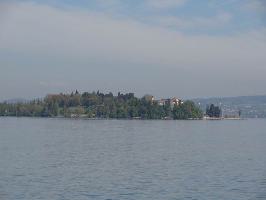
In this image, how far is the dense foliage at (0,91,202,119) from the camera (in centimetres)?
16975

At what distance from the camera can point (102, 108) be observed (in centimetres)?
17488

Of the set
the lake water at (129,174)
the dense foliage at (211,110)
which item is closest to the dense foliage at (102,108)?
the dense foliage at (211,110)

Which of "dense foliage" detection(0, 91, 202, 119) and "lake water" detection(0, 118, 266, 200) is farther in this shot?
"dense foliage" detection(0, 91, 202, 119)

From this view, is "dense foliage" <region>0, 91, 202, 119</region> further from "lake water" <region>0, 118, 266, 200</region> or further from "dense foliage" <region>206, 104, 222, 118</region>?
"lake water" <region>0, 118, 266, 200</region>

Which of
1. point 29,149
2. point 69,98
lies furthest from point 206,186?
point 69,98

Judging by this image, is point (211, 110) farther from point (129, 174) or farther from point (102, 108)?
point (129, 174)

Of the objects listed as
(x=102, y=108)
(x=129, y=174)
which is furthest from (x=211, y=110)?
(x=129, y=174)

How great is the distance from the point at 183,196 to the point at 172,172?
7485 millimetres

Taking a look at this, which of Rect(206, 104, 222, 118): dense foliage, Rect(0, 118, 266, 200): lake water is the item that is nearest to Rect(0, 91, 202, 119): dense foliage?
Rect(206, 104, 222, 118): dense foliage

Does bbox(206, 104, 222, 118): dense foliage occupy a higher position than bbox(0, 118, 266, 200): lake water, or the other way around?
bbox(206, 104, 222, 118): dense foliage

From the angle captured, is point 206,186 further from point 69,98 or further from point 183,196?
point 69,98

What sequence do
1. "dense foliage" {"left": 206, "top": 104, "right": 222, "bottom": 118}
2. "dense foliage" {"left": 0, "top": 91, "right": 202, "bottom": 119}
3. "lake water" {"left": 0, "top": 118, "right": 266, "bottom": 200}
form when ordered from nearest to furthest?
"lake water" {"left": 0, "top": 118, "right": 266, "bottom": 200} < "dense foliage" {"left": 0, "top": 91, "right": 202, "bottom": 119} < "dense foliage" {"left": 206, "top": 104, "right": 222, "bottom": 118}

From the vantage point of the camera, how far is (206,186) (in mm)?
26906

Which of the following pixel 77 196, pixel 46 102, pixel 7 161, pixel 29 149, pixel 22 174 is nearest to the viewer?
pixel 77 196
